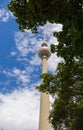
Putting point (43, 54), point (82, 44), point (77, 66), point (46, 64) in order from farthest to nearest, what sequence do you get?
point (43, 54) < point (46, 64) < point (77, 66) < point (82, 44)

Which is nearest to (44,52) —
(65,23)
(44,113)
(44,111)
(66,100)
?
(44,111)

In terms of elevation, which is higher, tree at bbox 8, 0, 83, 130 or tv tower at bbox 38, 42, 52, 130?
tv tower at bbox 38, 42, 52, 130

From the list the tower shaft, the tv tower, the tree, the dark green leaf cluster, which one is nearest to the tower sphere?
the tv tower

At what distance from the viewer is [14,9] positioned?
14023 mm

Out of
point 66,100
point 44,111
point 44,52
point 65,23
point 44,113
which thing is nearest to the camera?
point 65,23

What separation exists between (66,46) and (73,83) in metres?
5.00

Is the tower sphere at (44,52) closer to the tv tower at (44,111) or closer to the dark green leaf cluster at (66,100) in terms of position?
the tv tower at (44,111)

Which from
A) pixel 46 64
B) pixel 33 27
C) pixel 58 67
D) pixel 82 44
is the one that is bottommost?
pixel 82 44

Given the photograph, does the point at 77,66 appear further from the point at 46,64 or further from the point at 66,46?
the point at 46,64

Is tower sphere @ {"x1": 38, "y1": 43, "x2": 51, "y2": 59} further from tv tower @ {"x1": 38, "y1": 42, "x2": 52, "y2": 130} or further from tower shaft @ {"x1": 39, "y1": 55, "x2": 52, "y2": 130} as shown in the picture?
tower shaft @ {"x1": 39, "y1": 55, "x2": 52, "y2": 130}

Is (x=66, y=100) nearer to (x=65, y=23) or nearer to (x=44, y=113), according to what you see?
(x=65, y=23)

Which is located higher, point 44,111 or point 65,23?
point 44,111

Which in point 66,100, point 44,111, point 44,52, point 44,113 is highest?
point 44,52

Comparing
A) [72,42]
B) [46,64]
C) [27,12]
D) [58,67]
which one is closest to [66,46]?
[72,42]
